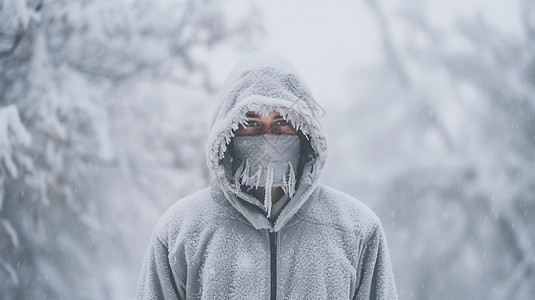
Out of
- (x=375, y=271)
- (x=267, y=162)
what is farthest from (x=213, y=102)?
(x=375, y=271)

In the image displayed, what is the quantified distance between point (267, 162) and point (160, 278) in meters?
0.46

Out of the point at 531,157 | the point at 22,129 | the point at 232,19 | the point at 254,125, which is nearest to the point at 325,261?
the point at 254,125

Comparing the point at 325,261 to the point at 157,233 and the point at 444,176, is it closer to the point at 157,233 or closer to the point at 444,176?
the point at 157,233

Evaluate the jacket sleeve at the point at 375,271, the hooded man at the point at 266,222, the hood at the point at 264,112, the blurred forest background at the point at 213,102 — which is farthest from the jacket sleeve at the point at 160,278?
the blurred forest background at the point at 213,102

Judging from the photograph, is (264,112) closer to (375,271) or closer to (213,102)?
(375,271)

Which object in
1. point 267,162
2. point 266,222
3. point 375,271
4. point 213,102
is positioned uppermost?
point 213,102

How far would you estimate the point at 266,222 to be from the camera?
1139 millimetres

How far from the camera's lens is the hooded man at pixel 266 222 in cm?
111

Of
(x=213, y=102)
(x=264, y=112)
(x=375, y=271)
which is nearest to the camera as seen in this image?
(x=264, y=112)

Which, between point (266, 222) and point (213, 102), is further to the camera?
point (213, 102)

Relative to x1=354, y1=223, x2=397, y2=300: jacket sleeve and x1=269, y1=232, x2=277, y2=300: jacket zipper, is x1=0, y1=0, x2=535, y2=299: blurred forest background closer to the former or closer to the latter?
x1=269, y1=232, x2=277, y2=300: jacket zipper

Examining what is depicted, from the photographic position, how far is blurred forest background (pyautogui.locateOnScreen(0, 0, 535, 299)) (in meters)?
3.42

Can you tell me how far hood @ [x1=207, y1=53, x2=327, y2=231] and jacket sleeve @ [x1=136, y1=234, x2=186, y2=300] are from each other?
0.25 meters

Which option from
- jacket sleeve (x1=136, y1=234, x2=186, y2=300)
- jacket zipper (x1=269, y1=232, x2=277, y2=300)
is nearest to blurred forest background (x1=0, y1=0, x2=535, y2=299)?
jacket sleeve (x1=136, y1=234, x2=186, y2=300)
